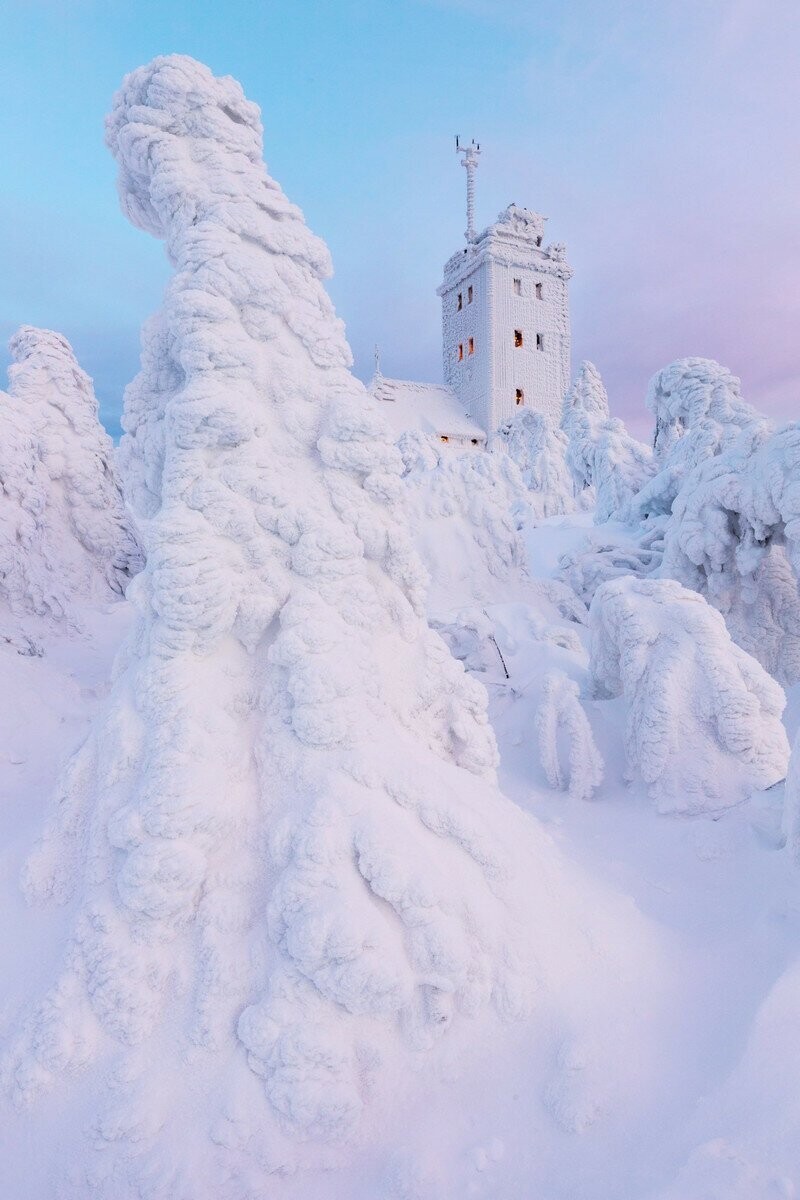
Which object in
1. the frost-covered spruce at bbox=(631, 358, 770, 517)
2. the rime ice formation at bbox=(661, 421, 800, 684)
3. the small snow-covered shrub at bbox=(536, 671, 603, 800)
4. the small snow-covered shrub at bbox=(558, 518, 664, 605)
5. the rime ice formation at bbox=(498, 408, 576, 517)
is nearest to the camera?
the small snow-covered shrub at bbox=(536, 671, 603, 800)

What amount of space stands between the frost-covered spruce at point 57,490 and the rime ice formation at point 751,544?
6705 millimetres

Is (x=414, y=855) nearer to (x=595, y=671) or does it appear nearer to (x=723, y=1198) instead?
(x=723, y=1198)

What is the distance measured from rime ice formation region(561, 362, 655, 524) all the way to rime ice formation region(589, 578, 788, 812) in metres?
10.3

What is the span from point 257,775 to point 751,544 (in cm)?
652

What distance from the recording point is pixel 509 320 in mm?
34625

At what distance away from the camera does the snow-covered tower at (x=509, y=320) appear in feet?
112

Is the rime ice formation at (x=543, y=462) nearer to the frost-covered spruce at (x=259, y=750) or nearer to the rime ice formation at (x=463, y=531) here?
the rime ice formation at (x=463, y=531)

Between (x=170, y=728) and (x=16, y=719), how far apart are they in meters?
3.09

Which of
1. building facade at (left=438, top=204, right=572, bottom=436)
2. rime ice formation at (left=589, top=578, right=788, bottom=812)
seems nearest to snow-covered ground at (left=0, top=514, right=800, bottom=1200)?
rime ice formation at (left=589, top=578, right=788, bottom=812)

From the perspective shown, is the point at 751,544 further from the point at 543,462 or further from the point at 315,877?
the point at 543,462

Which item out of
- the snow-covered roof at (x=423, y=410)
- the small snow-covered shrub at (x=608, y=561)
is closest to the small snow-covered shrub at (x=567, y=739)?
the small snow-covered shrub at (x=608, y=561)

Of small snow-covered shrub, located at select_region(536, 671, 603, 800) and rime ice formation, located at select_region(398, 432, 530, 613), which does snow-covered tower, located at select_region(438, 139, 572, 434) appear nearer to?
rime ice formation, located at select_region(398, 432, 530, 613)

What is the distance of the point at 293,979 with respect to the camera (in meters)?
2.12

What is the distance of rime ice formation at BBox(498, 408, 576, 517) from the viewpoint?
21.7m
